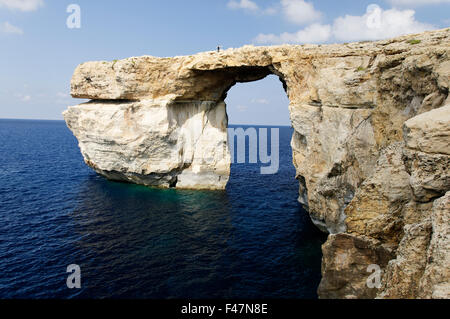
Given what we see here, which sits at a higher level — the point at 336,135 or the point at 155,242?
the point at 336,135

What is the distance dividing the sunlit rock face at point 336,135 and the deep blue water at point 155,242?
3352 millimetres

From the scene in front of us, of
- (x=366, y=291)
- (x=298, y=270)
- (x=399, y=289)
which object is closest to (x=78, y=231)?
(x=298, y=270)

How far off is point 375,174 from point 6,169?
55.8m

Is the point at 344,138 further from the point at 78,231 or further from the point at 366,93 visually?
the point at 78,231

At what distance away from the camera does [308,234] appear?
26.3 m

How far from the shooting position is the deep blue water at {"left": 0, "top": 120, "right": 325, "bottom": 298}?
60.9 ft

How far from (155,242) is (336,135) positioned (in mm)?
16584

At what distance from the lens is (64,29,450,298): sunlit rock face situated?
1046 centimetres

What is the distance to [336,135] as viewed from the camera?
21500 mm

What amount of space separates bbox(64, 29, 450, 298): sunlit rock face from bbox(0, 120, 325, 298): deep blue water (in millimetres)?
3352

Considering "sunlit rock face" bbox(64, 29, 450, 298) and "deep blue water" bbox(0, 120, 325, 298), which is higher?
"sunlit rock face" bbox(64, 29, 450, 298)

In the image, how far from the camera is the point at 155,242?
24.0 metres

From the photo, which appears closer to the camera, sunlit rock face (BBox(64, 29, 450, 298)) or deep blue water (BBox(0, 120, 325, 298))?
sunlit rock face (BBox(64, 29, 450, 298))

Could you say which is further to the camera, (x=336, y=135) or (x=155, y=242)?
(x=155, y=242)
